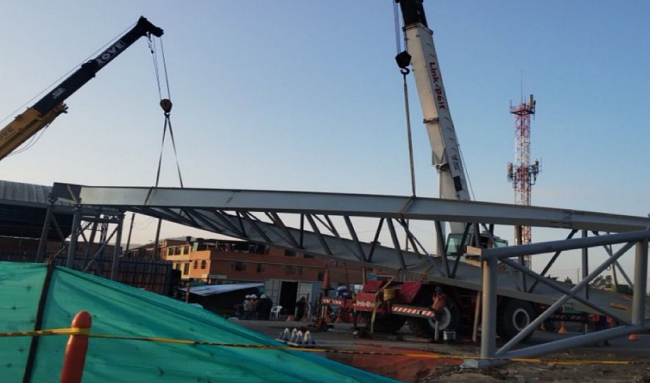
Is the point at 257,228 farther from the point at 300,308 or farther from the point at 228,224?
the point at 300,308

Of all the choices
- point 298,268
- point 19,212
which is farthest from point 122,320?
point 298,268

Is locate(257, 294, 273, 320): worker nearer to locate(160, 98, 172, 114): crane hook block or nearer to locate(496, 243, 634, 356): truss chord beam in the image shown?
locate(160, 98, 172, 114): crane hook block

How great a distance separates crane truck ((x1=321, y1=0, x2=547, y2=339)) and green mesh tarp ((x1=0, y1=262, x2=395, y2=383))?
8.67 m

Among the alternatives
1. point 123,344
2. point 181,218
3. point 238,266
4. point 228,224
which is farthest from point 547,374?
point 238,266

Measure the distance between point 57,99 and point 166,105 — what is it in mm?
6450

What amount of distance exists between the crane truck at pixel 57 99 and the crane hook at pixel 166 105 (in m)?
6.10

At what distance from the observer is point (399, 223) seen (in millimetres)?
11953

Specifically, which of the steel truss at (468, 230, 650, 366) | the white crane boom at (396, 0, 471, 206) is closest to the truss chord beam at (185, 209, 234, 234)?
the white crane boom at (396, 0, 471, 206)

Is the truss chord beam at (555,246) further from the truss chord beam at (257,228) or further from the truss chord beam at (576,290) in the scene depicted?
the truss chord beam at (257,228)

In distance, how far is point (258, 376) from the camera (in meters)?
4.08

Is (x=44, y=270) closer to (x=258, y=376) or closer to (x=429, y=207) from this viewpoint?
(x=258, y=376)

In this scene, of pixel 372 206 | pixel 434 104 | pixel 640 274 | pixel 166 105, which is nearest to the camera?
pixel 640 274

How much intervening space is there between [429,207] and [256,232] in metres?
5.29

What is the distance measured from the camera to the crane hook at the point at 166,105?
1781cm
